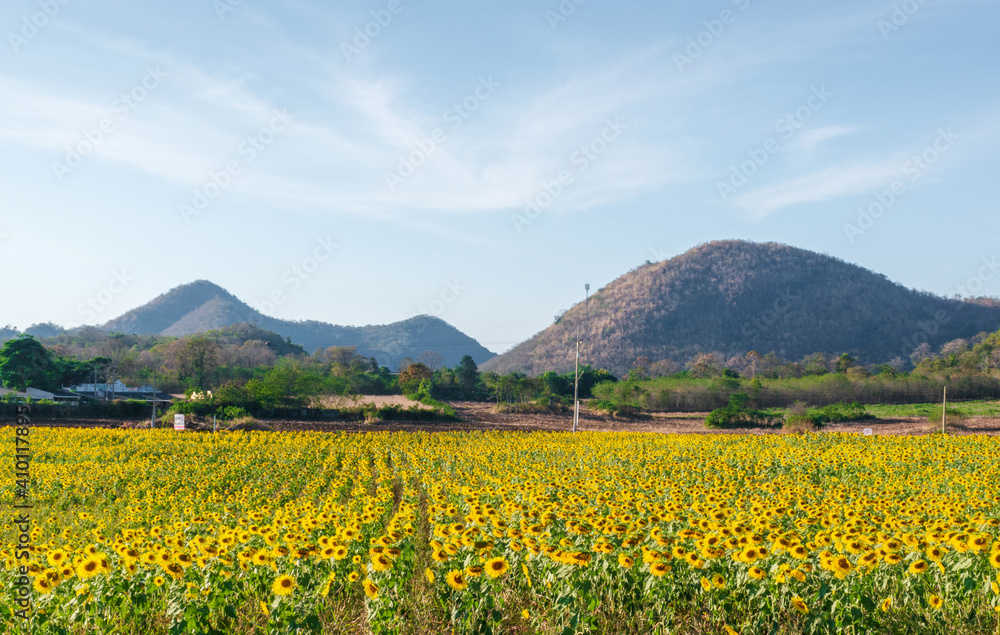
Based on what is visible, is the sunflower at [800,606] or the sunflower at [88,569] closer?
the sunflower at [800,606]

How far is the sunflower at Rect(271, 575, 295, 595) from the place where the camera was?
14.9 feet

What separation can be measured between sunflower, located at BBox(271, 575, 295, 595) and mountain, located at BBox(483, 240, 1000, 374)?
5474 inches

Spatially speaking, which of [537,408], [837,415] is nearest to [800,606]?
[837,415]

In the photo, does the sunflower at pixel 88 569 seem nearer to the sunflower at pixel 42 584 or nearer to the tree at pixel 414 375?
the sunflower at pixel 42 584

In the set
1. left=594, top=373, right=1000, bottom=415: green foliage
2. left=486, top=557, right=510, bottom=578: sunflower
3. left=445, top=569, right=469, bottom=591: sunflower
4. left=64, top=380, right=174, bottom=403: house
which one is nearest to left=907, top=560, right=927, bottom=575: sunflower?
left=486, top=557, right=510, bottom=578: sunflower

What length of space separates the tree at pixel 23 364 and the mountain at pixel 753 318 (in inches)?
4029

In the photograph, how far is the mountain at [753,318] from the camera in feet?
498

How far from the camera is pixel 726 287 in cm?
18162

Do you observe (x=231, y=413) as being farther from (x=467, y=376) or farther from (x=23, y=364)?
(x=467, y=376)

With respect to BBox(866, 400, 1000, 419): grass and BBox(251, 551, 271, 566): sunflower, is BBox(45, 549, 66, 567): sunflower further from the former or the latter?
BBox(866, 400, 1000, 419): grass

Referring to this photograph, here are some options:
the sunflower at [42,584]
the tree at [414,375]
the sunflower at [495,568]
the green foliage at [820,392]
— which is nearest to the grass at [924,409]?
the green foliage at [820,392]

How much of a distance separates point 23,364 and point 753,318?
15189 cm

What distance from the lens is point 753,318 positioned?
167 meters

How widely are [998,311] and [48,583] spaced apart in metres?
196
